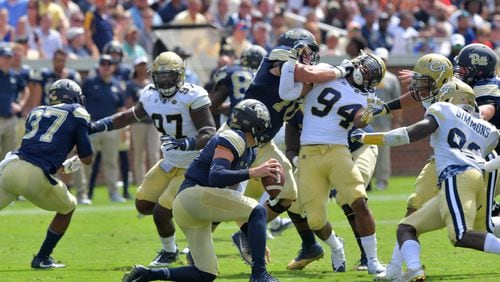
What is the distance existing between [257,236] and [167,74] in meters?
2.38

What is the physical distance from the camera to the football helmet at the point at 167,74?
9844 millimetres

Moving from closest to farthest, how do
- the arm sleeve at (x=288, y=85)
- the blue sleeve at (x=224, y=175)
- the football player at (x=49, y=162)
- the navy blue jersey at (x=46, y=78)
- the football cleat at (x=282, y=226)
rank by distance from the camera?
the blue sleeve at (x=224, y=175) < the arm sleeve at (x=288, y=85) < the football player at (x=49, y=162) < the football cleat at (x=282, y=226) < the navy blue jersey at (x=46, y=78)

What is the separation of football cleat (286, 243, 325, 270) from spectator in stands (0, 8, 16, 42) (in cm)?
988

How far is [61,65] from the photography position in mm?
16766

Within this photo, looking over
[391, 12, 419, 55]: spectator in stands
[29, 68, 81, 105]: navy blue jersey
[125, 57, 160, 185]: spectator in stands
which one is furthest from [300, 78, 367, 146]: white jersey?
[391, 12, 419, 55]: spectator in stands

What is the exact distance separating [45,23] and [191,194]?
11.0 m

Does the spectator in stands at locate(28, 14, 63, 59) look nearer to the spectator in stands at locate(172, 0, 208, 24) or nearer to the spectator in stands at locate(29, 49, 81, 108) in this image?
the spectator in stands at locate(29, 49, 81, 108)

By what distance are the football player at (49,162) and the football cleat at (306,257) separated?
6.29 feet

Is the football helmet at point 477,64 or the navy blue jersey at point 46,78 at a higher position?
the football helmet at point 477,64

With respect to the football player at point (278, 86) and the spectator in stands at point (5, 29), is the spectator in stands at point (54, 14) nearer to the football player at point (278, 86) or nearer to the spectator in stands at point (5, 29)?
the spectator in stands at point (5, 29)

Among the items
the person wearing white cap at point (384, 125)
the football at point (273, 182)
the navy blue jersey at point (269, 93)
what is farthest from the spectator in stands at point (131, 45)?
the football at point (273, 182)

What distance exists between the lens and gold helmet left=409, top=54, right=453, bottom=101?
29.2ft

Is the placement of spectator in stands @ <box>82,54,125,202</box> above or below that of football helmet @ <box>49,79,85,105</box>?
below

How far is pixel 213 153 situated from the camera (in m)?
7.99
